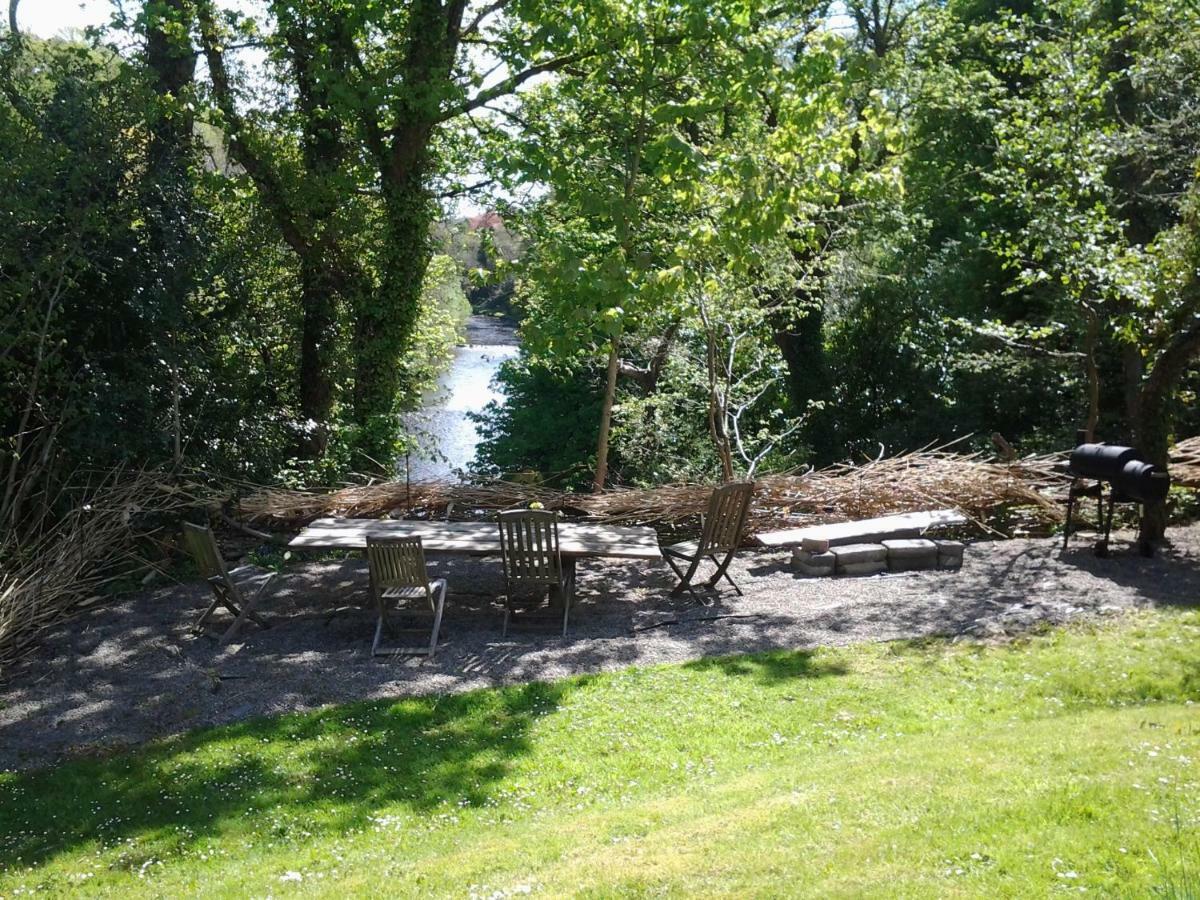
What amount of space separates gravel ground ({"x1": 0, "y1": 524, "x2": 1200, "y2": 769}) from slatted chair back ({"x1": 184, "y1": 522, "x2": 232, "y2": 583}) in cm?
56

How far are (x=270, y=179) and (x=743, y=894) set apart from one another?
12.9m

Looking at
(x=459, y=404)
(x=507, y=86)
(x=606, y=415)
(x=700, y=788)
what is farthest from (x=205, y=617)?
(x=459, y=404)

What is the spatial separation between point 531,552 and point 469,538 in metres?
0.94

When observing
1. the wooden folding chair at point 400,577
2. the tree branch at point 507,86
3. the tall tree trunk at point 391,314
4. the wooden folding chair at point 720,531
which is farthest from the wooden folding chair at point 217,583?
the tree branch at point 507,86

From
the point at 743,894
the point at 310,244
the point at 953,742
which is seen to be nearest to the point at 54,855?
the point at 743,894

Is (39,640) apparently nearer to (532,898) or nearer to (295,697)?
(295,697)

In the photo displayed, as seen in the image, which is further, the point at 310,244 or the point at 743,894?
the point at 310,244

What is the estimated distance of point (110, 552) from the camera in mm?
11156

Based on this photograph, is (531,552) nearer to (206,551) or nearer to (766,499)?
(206,551)

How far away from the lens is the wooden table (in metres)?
9.53

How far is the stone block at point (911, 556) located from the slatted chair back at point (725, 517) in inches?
71.3

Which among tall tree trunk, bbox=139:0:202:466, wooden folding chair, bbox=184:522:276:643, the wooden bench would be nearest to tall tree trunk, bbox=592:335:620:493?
the wooden bench

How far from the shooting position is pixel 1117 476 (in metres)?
10.6

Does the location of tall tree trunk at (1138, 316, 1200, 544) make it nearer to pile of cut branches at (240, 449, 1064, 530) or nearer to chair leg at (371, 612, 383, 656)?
pile of cut branches at (240, 449, 1064, 530)
